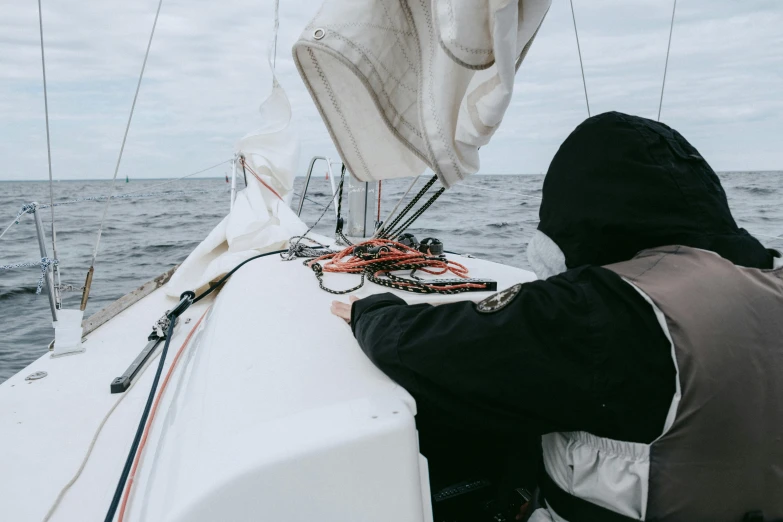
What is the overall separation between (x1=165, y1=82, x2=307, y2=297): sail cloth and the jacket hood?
5.39 feet

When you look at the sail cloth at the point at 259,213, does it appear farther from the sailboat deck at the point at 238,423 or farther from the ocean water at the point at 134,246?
the sailboat deck at the point at 238,423

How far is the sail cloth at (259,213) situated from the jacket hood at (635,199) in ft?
5.39

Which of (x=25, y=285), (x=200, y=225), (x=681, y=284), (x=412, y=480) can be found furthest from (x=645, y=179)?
(x=200, y=225)

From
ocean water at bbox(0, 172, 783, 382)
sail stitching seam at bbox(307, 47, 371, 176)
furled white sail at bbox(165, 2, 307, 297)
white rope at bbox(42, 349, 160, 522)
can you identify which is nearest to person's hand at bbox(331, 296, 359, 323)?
sail stitching seam at bbox(307, 47, 371, 176)

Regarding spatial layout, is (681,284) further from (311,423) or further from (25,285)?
(25,285)

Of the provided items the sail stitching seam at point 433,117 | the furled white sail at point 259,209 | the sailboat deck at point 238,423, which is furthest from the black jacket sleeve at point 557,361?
the furled white sail at point 259,209

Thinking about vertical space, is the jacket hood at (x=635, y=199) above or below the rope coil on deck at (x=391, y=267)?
above

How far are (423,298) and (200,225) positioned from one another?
32.3 ft

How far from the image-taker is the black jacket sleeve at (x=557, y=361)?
72cm

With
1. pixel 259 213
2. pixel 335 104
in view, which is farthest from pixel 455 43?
pixel 259 213

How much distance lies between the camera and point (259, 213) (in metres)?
2.84

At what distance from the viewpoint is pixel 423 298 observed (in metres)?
1.56

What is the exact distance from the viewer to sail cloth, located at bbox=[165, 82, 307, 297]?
244 centimetres

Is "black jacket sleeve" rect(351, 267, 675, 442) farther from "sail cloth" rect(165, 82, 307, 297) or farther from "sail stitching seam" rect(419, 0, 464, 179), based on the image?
"sail cloth" rect(165, 82, 307, 297)
